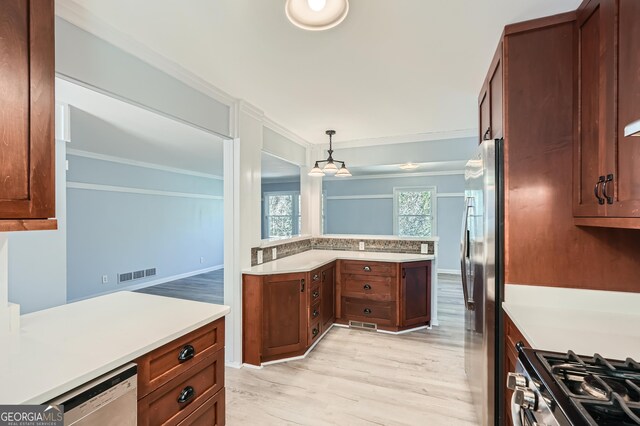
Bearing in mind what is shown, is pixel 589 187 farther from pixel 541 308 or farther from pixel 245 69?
pixel 245 69

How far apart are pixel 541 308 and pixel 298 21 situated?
6.58 feet

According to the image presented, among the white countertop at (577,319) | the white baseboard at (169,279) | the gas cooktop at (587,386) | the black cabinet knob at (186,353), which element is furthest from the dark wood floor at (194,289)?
the gas cooktop at (587,386)

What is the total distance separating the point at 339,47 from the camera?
1.83 meters

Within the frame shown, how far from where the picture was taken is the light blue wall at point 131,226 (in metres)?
4.68

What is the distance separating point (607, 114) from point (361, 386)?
240 centimetres

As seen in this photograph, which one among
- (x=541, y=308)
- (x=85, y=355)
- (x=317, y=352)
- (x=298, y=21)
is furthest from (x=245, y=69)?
(x=317, y=352)

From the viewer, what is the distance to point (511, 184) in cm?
167

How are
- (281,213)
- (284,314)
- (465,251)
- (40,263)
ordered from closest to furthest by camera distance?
(465,251) → (40,263) → (284,314) → (281,213)

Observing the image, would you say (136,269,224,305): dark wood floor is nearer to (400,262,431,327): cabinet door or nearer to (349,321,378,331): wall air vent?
(349,321,378,331): wall air vent

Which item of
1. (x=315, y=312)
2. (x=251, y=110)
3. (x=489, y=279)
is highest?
(x=251, y=110)

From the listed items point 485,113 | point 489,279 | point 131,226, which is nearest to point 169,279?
point 131,226

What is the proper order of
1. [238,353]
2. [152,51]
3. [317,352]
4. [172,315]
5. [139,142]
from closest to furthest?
[172,315]
[152,51]
[238,353]
[317,352]
[139,142]

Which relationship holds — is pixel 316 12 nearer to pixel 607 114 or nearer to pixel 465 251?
pixel 607 114

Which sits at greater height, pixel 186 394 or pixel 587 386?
pixel 587 386
